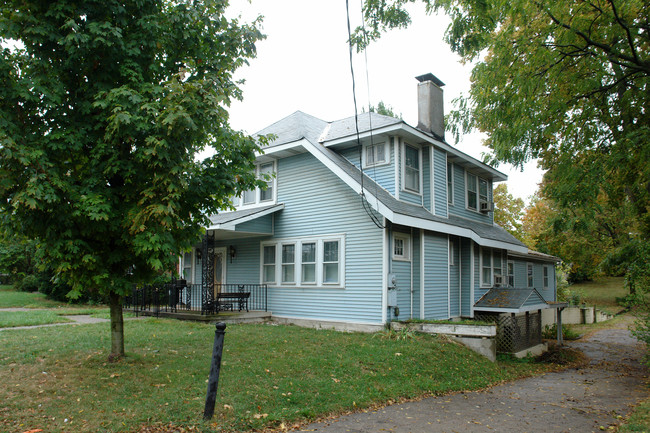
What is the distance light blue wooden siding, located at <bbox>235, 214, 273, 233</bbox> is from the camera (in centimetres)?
1459

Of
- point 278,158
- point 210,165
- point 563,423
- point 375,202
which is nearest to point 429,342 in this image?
point 375,202

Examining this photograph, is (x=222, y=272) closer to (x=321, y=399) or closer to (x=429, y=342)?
(x=429, y=342)

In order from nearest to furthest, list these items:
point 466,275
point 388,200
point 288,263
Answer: point 388,200
point 288,263
point 466,275

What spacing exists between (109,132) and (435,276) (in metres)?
10.7

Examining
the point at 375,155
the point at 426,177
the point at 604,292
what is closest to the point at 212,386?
the point at 375,155

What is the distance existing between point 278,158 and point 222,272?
498 cm

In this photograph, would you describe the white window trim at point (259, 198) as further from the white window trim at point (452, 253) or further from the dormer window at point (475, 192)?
the dormer window at point (475, 192)

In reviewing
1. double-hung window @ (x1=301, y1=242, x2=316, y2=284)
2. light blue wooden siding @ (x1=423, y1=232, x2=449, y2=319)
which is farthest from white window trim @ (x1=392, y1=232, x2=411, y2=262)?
double-hung window @ (x1=301, y1=242, x2=316, y2=284)

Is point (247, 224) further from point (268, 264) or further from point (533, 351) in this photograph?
point (533, 351)

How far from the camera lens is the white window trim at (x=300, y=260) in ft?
45.2

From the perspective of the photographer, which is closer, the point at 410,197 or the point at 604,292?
the point at 410,197

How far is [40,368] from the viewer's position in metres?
7.17

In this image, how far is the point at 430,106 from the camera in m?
16.5

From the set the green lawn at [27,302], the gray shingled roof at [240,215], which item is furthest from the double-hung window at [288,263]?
the green lawn at [27,302]
